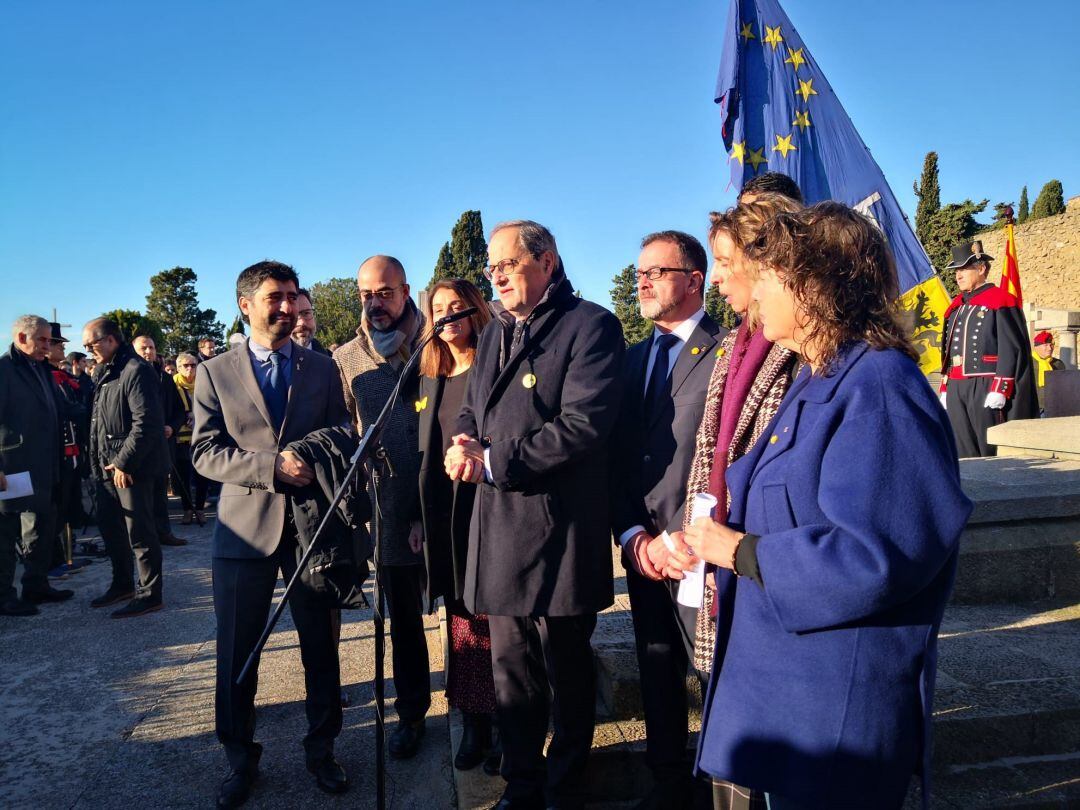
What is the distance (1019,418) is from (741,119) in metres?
3.70

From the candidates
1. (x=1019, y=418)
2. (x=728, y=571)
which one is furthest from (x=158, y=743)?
(x=1019, y=418)

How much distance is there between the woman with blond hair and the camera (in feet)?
11.4

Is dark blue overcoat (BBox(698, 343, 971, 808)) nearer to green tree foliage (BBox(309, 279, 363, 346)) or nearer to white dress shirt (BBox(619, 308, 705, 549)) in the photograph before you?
white dress shirt (BBox(619, 308, 705, 549))

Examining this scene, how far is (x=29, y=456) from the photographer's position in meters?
6.66

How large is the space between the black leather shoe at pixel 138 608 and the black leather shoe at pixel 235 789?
3376mm

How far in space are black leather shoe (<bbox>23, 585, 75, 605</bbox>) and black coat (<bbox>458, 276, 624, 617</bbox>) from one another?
5.48 m

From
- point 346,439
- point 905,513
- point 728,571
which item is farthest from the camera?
point 346,439

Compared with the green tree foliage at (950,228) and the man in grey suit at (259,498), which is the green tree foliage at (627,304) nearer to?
the green tree foliage at (950,228)

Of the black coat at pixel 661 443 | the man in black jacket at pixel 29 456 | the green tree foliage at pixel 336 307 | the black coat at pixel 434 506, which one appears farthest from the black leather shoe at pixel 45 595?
the green tree foliage at pixel 336 307

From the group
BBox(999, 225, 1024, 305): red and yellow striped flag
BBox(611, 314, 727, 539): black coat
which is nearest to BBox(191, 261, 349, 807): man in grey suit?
BBox(611, 314, 727, 539): black coat

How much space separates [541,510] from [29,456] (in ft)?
19.3

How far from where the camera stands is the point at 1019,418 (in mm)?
6848

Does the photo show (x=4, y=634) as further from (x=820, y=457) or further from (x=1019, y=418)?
(x=1019, y=418)

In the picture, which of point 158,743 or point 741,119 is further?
point 741,119
